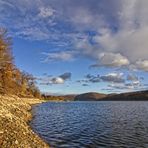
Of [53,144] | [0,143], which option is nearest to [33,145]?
[0,143]

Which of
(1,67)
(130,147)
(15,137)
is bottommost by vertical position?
(130,147)

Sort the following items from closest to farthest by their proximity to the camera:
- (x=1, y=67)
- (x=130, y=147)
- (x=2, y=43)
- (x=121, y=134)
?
(x=130, y=147)
(x=121, y=134)
(x=2, y=43)
(x=1, y=67)

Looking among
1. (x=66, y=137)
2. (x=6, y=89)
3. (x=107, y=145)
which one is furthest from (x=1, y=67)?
(x=107, y=145)

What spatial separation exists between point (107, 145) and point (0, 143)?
14.6 meters

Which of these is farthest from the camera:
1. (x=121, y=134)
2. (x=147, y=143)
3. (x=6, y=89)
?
(x=6, y=89)

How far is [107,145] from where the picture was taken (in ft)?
108

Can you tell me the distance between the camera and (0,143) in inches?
870

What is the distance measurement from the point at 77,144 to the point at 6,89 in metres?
65.5

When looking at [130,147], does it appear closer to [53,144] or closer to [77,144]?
[77,144]

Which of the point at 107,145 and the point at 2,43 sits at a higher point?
the point at 2,43

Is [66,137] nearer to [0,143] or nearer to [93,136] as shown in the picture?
[93,136]

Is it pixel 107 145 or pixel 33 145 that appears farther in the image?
pixel 107 145

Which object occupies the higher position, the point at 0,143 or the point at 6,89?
the point at 6,89

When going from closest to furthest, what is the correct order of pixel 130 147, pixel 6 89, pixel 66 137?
pixel 130 147 < pixel 66 137 < pixel 6 89
